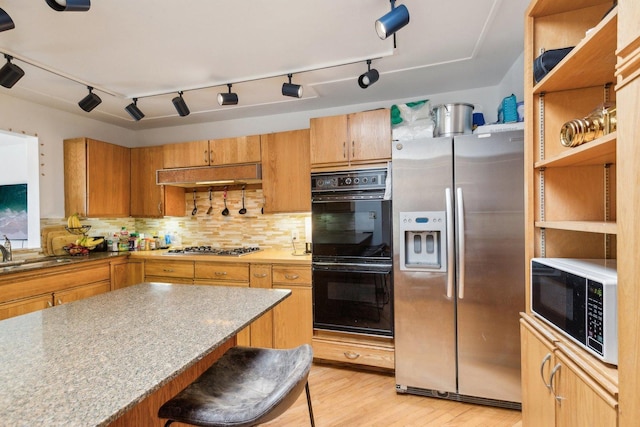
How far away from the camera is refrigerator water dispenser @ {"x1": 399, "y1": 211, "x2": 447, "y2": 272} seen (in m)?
2.12

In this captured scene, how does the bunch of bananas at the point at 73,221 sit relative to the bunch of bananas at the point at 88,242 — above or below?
above

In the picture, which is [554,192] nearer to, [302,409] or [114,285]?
[302,409]

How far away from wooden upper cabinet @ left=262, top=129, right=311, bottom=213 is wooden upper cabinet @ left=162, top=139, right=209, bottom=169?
720mm

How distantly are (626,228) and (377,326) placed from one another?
189 centimetres

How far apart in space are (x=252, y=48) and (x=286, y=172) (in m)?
1.19

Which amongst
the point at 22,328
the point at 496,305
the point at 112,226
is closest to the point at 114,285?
the point at 112,226

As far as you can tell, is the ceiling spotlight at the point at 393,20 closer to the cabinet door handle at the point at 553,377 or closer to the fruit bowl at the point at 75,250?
the cabinet door handle at the point at 553,377

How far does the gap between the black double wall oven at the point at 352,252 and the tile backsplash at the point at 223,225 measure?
65cm

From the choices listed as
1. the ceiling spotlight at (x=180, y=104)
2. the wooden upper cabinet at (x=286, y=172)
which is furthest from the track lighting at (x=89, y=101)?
the wooden upper cabinet at (x=286, y=172)

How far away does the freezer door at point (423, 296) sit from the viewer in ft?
6.93

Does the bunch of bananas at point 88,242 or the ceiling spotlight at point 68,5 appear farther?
the bunch of bananas at point 88,242

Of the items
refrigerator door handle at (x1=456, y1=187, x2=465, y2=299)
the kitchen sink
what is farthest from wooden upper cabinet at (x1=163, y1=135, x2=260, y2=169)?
refrigerator door handle at (x1=456, y1=187, x2=465, y2=299)

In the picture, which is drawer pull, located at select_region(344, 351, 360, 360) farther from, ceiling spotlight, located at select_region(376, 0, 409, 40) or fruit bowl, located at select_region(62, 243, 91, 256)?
fruit bowl, located at select_region(62, 243, 91, 256)

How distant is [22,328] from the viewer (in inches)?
45.3
